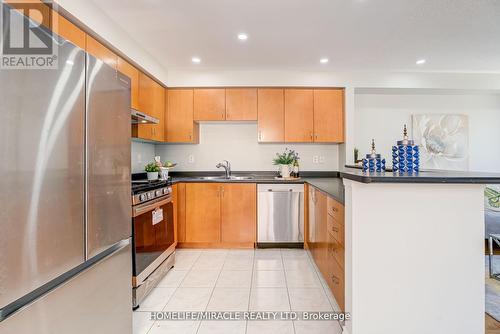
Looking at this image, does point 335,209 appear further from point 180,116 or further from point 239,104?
point 180,116

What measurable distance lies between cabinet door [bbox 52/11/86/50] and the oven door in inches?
52.6

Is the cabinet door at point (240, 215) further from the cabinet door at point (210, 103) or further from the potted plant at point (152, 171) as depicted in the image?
the cabinet door at point (210, 103)

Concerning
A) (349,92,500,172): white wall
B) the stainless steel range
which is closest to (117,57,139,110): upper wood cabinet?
the stainless steel range

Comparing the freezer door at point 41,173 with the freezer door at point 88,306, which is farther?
the freezer door at point 88,306

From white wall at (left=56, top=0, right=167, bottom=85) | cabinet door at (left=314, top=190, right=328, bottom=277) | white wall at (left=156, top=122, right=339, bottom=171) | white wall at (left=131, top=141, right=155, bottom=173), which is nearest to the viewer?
white wall at (left=56, top=0, right=167, bottom=85)

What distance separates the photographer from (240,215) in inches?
129

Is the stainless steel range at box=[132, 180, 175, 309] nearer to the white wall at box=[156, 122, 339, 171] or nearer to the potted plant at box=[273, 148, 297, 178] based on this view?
the white wall at box=[156, 122, 339, 171]

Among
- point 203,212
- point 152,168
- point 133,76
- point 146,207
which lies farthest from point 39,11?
point 203,212

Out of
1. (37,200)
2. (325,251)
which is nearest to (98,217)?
(37,200)

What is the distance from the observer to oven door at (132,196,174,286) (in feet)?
6.42

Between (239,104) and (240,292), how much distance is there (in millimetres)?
2449

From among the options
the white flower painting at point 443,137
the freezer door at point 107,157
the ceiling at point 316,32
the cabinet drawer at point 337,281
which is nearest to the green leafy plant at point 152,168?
the ceiling at point 316,32

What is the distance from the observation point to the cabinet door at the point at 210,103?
3543mm

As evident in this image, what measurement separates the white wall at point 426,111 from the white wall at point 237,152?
0.75 metres
